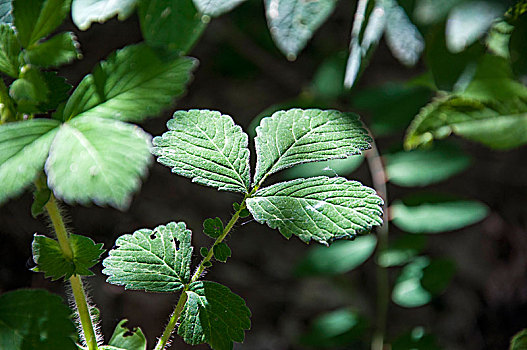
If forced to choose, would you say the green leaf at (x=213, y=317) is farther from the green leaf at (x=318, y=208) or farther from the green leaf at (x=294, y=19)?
the green leaf at (x=294, y=19)

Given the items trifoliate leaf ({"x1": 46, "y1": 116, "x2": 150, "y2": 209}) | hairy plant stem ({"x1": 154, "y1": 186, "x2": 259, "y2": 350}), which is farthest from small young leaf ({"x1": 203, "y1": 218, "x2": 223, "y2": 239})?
trifoliate leaf ({"x1": 46, "y1": 116, "x2": 150, "y2": 209})

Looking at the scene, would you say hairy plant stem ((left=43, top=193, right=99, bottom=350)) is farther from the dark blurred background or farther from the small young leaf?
the dark blurred background

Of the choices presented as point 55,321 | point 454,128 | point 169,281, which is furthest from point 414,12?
point 55,321

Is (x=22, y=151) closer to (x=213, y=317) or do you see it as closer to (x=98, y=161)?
(x=98, y=161)

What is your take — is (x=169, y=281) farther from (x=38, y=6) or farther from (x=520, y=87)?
(x=520, y=87)

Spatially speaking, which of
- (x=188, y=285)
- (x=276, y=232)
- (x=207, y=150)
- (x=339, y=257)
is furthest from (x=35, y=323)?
(x=276, y=232)

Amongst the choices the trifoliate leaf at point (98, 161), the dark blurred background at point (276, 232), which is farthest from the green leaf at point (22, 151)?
the dark blurred background at point (276, 232)
